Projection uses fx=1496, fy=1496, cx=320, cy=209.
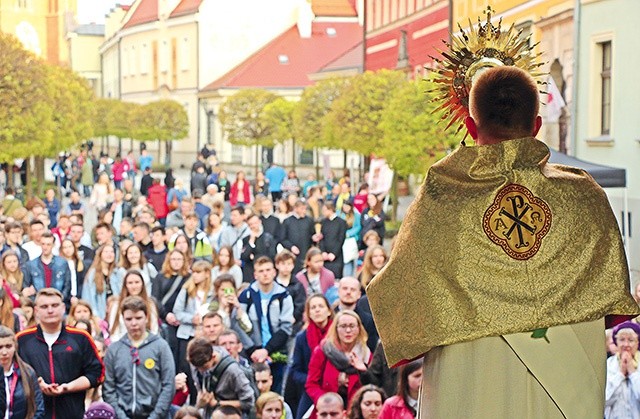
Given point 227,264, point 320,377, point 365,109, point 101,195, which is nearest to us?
point 320,377

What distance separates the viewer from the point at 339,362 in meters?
9.80

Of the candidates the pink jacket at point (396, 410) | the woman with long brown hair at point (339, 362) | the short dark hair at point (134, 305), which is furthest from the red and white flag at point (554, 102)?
the pink jacket at point (396, 410)

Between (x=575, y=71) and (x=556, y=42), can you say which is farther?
(x=556, y=42)

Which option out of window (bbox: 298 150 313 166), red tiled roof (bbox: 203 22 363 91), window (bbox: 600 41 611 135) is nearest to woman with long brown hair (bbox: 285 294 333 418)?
window (bbox: 600 41 611 135)

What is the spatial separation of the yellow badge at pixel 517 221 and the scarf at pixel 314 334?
7.09 meters

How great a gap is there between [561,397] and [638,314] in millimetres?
297

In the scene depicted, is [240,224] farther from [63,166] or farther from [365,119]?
[63,166]

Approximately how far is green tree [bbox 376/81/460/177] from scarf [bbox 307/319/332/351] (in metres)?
19.9

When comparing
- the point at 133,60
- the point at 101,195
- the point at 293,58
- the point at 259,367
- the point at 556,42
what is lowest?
the point at 101,195

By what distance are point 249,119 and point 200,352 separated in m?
54.5

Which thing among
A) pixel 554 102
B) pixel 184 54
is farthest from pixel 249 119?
pixel 554 102

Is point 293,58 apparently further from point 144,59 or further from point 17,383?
point 17,383

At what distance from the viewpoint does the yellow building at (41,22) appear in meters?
129

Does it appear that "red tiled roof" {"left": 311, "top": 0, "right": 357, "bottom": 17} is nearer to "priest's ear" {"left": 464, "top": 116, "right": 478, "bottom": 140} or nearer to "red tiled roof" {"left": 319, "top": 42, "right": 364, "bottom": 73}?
"red tiled roof" {"left": 319, "top": 42, "right": 364, "bottom": 73}
